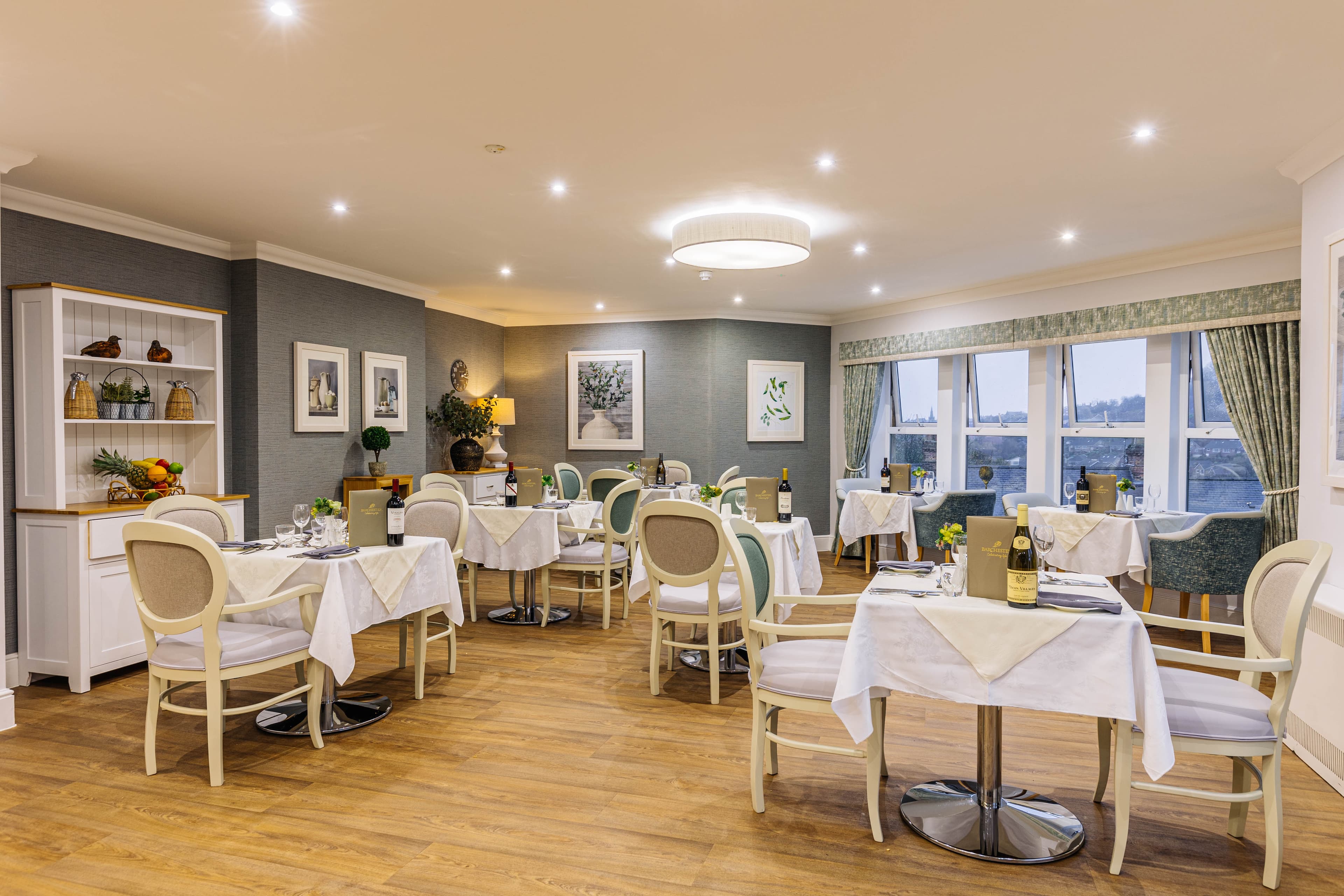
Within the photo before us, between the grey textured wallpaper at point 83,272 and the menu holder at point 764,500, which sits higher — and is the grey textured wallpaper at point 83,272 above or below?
above

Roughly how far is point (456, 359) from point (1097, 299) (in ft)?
20.1

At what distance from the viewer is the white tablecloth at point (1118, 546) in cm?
534

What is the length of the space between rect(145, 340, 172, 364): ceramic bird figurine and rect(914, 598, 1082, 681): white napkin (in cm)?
483

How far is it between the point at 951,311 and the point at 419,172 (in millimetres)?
5517

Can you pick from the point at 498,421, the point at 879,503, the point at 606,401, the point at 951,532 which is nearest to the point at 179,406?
the point at 498,421

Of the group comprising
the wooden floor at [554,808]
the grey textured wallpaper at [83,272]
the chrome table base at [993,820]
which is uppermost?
the grey textured wallpaper at [83,272]

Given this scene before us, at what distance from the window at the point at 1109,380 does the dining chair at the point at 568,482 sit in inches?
179

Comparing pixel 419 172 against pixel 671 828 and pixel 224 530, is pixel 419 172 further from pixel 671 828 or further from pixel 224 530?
pixel 671 828

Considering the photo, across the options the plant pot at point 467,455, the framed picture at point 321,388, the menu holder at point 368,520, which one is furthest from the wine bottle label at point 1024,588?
the plant pot at point 467,455

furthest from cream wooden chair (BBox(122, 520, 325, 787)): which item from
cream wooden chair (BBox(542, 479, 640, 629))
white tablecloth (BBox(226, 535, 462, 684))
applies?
cream wooden chair (BBox(542, 479, 640, 629))

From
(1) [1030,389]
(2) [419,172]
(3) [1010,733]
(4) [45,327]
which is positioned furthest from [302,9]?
(1) [1030,389]

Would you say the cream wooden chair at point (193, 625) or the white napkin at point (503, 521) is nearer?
the cream wooden chair at point (193, 625)

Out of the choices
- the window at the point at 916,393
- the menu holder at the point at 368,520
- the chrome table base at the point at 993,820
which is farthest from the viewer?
the window at the point at 916,393

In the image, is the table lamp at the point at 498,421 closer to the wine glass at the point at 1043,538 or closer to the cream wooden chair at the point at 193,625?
the cream wooden chair at the point at 193,625
